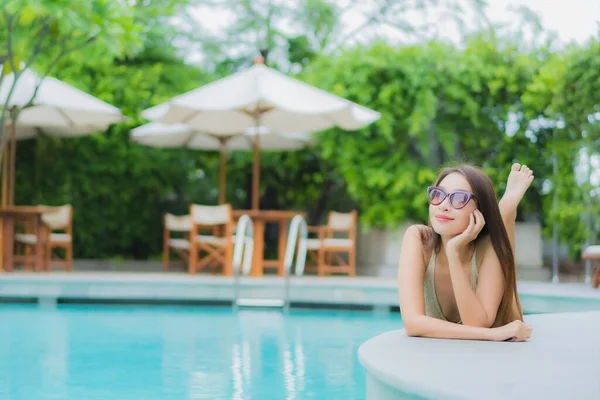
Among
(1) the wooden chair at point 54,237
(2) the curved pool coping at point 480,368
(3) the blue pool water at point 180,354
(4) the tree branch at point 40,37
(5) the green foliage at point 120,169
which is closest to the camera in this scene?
(2) the curved pool coping at point 480,368

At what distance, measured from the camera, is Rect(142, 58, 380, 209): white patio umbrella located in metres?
9.17

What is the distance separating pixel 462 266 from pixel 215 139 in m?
9.52

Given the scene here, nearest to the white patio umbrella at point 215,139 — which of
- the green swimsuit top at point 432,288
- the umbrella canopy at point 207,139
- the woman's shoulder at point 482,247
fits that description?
the umbrella canopy at point 207,139

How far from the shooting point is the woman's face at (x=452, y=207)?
2.69 meters

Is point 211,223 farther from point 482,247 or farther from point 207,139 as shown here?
point 482,247

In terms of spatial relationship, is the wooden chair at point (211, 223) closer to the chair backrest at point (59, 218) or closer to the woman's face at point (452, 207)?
the chair backrest at point (59, 218)

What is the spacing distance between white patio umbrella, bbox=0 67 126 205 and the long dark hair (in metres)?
7.02

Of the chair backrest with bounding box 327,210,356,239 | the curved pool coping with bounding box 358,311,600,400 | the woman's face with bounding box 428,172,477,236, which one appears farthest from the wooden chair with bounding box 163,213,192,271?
the woman's face with bounding box 428,172,477,236

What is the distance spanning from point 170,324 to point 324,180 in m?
5.93

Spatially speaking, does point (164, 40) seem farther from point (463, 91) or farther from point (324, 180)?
point (463, 91)

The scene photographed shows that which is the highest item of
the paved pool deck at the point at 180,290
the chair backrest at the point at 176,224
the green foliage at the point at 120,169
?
the green foliage at the point at 120,169

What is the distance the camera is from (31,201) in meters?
12.7

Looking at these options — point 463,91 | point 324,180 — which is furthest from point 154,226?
point 463,91

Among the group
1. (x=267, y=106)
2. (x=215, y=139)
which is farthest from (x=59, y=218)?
(x=267, y=106)
